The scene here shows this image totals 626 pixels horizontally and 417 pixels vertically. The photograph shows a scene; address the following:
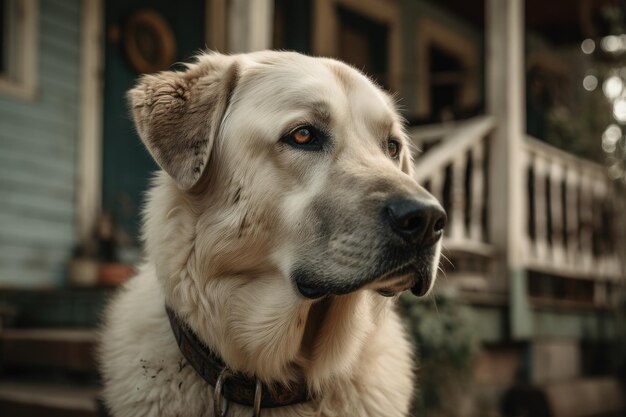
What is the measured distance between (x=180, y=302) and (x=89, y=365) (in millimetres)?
2119

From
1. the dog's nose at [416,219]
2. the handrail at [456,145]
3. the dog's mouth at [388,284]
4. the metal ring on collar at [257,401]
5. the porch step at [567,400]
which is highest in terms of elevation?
the handrail at [456,145]

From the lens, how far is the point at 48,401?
12.5 feet

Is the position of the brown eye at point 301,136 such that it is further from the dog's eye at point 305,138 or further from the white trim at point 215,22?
the white trim at point 215,22

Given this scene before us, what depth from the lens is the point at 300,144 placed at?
240 cm

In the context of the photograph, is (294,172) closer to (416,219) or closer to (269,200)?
(269,200)

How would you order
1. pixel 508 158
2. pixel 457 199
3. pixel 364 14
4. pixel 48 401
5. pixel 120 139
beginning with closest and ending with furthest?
pixel 48 401 → pixel 457 199 → pixel 508 158 → pixel 120 139 → pixel 364 14

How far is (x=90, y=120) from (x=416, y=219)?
5.05m

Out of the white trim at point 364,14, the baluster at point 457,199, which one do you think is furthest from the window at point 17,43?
the baluster at point 457,199

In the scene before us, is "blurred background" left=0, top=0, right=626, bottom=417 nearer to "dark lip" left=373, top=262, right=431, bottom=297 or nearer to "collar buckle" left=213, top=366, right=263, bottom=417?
"collar buckle" left=213, top=366, right=263, bottom=417

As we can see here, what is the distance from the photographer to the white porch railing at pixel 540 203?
5238mm

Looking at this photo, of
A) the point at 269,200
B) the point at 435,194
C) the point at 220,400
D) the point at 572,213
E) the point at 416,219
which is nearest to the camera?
the point at 416,219

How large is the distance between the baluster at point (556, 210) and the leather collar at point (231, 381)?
4.30 meters

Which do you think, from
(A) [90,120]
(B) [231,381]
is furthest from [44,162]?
(B) [231,381]

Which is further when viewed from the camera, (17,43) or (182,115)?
(17,43)
